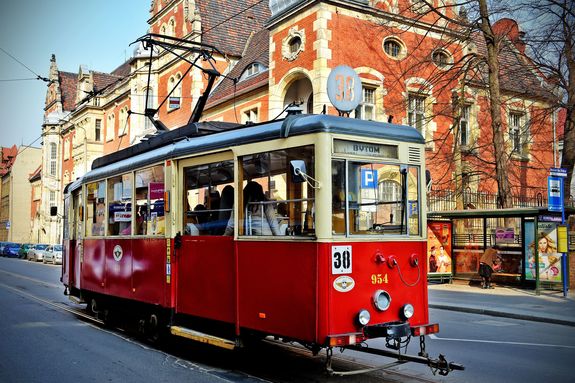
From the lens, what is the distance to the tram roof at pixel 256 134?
23.6ft

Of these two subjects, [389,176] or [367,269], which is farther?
[389,176]

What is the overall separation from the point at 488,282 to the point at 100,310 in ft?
45.0

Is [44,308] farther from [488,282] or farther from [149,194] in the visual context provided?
[488,282]

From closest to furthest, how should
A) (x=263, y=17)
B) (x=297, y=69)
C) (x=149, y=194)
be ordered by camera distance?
1. (x=149, y=194)
2. (x=297, y=69)
3. (x=263, y=17)

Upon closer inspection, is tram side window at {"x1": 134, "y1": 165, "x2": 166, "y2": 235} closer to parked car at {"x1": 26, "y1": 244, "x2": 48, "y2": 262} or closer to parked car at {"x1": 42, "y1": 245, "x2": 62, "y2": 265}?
parked car at {"x1": 42, "y1": 245, "x2": 62, "y2": 265}

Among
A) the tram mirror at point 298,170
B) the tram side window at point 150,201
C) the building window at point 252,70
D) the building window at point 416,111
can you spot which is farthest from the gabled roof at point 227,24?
the tram mirror at point 298,170

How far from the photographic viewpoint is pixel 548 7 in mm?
22812

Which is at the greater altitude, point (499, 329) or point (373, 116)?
point (373, 116)

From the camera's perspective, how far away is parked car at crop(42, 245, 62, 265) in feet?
143

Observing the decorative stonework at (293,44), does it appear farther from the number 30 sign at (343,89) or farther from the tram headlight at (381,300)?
the tram headlight at (381,300)

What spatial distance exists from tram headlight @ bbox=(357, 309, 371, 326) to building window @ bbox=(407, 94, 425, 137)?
21808 mm

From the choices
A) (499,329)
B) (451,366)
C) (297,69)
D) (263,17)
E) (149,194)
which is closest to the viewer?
(451,366)

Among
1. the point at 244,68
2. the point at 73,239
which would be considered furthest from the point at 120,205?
the point at 244,68

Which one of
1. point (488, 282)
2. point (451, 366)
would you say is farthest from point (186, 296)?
point (488, 282)
